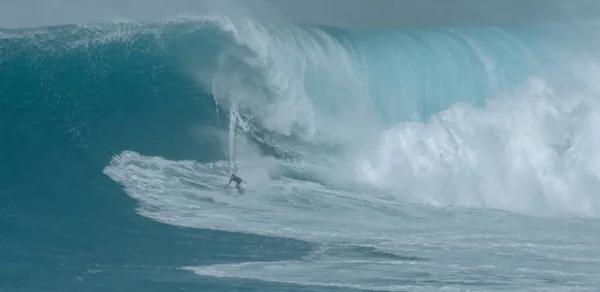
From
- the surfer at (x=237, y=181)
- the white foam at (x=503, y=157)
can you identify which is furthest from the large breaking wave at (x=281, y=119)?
→ the surfer at (x=237, y=181)

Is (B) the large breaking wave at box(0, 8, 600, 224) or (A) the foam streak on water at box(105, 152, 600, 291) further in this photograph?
(B) the large breaking wave at box(0, 8, 600, 224)

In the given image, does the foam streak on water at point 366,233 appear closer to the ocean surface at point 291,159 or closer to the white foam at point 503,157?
the ocean surface at point 291,159

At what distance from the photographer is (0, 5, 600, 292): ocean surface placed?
377 inches

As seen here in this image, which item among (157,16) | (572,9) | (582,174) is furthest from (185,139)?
(572,9)

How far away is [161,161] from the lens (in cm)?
1262

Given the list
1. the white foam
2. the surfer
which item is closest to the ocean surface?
the white foam

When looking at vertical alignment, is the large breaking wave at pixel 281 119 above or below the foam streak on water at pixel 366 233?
above

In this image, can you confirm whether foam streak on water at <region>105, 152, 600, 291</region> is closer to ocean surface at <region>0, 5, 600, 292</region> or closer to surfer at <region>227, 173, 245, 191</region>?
ocean surface at <region>0, 5, 600, 292</region>

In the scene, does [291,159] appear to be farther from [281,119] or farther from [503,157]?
[503,157]

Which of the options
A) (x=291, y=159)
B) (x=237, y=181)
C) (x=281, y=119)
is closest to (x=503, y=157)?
(x=291, y=159)

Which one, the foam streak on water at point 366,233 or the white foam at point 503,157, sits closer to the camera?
the foam streak on water at point 366,233

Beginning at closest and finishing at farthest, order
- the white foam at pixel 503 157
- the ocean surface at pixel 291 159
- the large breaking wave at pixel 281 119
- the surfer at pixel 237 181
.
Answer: the ocean surface at pixel 291 159 < the surfer at pixel 237 181 < the large breaking wave at pixel 281 119 < the white foam at pixel 503 157

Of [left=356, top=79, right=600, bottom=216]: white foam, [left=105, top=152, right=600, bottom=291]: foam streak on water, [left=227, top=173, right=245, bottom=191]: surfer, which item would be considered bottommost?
[left=105, top=152, right=600, bottom=291]: foam streak on water

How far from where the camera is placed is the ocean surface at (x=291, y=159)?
9.58m
